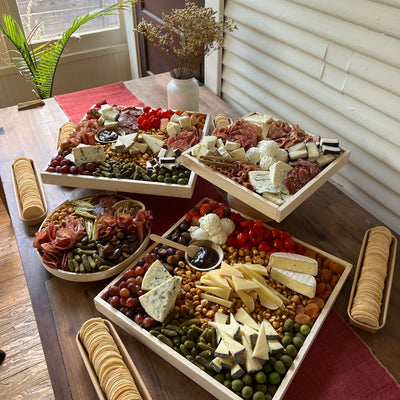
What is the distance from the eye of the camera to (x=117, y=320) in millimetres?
1222

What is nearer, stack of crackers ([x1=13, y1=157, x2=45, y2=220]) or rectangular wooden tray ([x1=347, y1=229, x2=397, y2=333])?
rectangular wooden tray ([x1=347, y1=229, x2=397, y2=333])

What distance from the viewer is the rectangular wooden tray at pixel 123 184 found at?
61.0 inches

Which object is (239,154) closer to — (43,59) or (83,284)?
(83,284)

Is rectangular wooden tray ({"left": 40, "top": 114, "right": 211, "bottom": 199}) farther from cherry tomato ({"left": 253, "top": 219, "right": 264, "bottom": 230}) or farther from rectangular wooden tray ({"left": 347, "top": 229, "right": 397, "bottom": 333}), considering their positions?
rectangular wooden tray ({"left": 347, "top": 229, "right": 397, "bottom": 333})

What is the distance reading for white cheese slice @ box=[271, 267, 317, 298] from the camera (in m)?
1.24

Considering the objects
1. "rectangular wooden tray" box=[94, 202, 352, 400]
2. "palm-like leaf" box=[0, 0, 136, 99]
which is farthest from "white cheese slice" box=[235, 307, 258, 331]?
"palm-like leaf" box=[0, 0, 136, 99]

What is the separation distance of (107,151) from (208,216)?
64cm

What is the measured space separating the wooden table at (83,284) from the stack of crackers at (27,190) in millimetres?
54

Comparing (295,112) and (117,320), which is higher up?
(295,112)

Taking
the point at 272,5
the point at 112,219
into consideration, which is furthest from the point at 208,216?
the point at 272,5

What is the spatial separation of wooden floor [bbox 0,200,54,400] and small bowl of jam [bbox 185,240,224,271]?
1321mm

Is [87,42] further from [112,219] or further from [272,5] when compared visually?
[112,219]

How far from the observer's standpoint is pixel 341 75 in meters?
1.57

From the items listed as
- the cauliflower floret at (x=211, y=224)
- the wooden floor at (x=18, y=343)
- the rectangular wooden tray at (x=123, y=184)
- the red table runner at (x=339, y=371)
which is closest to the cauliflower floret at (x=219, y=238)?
the cauliflower floret at (x=211, y=224)
